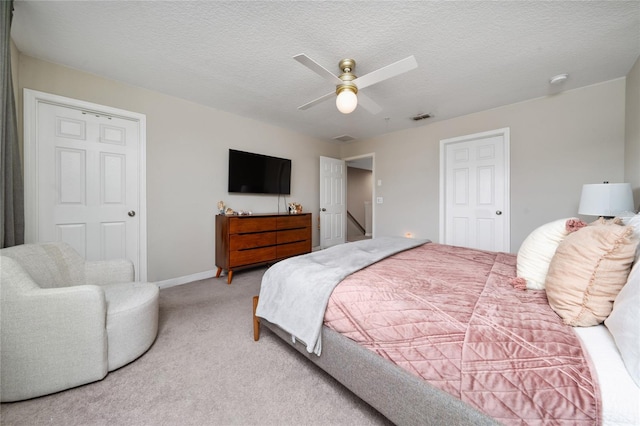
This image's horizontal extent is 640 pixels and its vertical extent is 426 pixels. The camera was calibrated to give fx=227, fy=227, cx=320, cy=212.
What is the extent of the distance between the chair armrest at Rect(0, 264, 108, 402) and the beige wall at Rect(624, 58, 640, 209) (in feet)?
14.5

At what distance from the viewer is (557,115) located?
2.79m

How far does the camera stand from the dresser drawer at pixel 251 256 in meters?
3.06

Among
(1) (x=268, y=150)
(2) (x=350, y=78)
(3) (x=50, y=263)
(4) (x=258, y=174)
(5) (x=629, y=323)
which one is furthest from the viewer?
(1) (x=268, y=150)

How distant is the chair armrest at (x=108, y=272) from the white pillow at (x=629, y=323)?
9.19ft

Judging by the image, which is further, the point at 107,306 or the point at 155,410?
the point at 107,306

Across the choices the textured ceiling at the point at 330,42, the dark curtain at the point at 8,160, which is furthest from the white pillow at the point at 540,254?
the dark curtain at the point at 8,160

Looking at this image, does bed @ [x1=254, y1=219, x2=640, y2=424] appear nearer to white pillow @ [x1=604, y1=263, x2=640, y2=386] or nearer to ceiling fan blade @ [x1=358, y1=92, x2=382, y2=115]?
white pillow @ [x1=604, y1=263, x2=640, y2=386]

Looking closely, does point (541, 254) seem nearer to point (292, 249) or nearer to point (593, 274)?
point (593, 274)

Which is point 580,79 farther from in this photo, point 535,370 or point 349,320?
point 349,320

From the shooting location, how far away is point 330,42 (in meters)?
1.89

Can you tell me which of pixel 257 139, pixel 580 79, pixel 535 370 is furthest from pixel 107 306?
pixel 580 79

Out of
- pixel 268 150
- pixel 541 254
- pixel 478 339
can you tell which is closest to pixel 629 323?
pixel 478 339

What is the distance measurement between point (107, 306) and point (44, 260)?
624 mm

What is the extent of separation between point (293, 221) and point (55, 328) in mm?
2749
